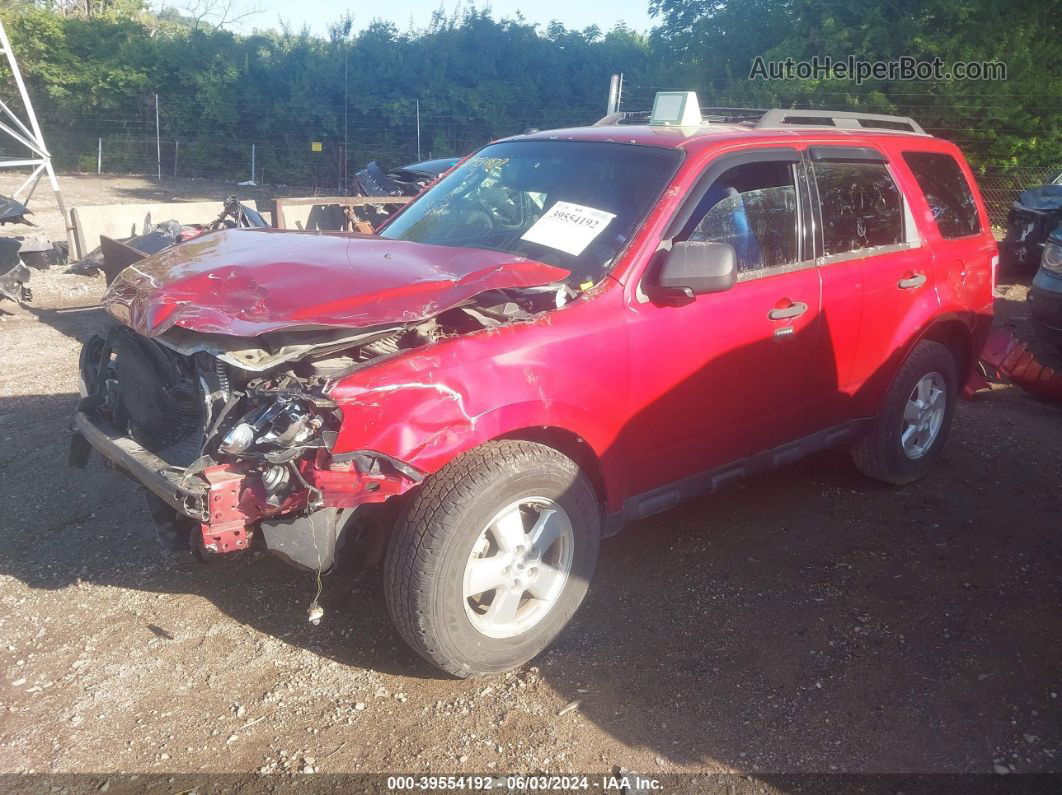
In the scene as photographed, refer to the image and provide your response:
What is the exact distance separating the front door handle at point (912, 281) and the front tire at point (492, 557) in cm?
216

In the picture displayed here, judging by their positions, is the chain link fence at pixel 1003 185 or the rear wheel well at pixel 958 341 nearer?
the rear wheel well at pixel 958 341

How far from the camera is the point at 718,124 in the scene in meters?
4.54

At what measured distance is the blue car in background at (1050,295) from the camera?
6.49 metres

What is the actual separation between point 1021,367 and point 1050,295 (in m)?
0.59

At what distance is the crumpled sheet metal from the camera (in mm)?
6602

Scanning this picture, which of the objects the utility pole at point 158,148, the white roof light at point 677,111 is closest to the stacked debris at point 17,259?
the white roof light at point 677,111

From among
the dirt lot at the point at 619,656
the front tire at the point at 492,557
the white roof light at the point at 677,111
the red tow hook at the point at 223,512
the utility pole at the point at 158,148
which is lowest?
the dirt lot at the point at 619,656

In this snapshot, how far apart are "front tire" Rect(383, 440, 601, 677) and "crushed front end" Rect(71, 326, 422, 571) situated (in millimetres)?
196

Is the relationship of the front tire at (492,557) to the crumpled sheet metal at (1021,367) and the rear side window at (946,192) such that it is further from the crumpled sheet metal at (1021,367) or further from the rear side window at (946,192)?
the crumpled sheet metal at (1021,367)

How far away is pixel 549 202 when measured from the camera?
396 cm

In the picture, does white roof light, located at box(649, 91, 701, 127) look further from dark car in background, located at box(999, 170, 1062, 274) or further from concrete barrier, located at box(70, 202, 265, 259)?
concrete barrier, located at box(70, 202, 265, 259)

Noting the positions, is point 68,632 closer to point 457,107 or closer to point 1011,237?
point 1011,237

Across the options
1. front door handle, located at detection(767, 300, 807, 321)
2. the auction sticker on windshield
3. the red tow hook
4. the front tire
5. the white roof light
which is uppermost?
the white roof light

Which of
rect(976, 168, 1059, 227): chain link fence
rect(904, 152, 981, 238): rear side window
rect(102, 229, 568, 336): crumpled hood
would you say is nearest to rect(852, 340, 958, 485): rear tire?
rect(904, 152, 981, 238): rear side window
